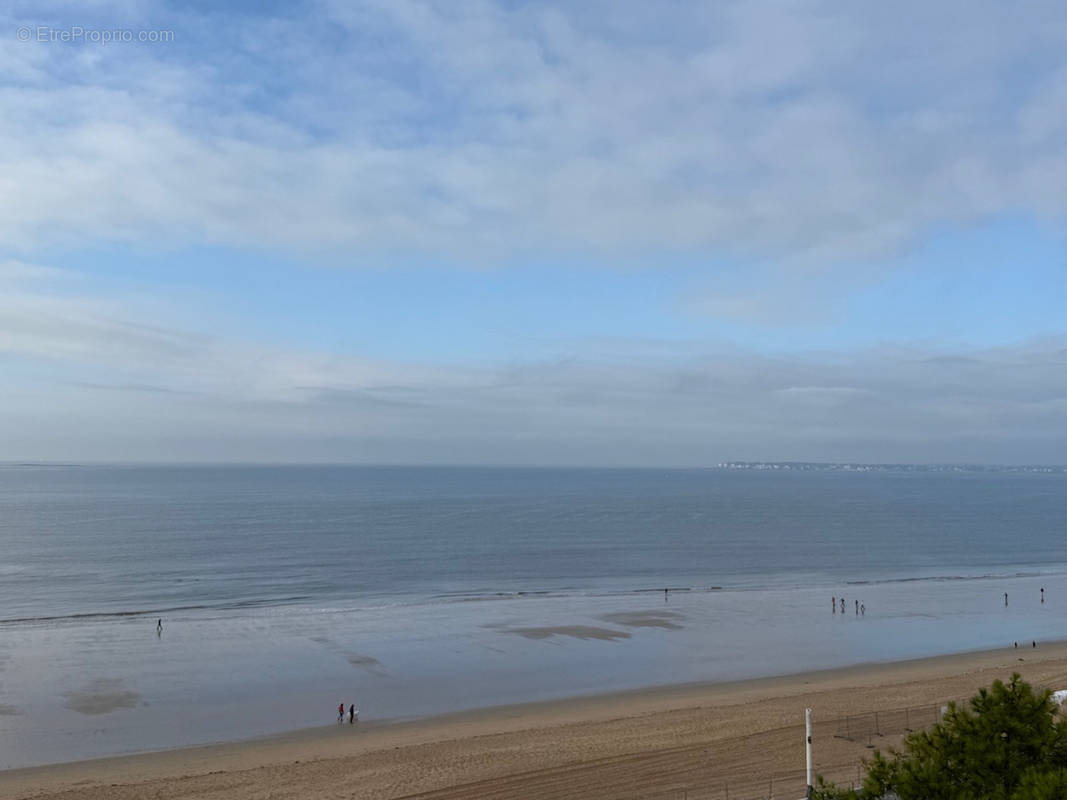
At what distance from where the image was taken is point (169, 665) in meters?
38.0

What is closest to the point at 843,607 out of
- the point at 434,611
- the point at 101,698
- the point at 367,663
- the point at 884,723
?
the point at 434,611

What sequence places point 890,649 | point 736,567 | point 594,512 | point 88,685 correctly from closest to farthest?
point 88,685
point 890,649
point 736,567
point 594,512

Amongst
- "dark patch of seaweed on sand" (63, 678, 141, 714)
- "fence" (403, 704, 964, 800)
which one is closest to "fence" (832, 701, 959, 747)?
"fence" (403, 704, 964, 800)

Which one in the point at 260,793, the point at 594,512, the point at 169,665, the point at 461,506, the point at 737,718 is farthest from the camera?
the point at 461,506

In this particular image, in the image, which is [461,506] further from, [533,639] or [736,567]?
[533,639]

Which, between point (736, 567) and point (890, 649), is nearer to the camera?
point (890, 649)

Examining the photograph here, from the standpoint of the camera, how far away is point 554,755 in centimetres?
2519

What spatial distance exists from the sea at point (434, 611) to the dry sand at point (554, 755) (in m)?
2.21

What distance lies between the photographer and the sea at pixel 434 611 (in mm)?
33344

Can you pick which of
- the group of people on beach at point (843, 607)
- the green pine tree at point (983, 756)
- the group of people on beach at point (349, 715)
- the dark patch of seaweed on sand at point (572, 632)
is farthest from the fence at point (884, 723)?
the group of people on beach at point (843, 607)

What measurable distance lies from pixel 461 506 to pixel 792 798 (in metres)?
122

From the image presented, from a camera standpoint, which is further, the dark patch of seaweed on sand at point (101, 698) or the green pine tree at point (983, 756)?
the dark patch of seaweed on sand at point (101, 698)

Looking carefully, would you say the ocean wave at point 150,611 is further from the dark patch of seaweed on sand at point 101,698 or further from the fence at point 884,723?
the fence at point 884,723

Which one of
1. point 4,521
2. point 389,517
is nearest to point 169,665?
point 389,517
